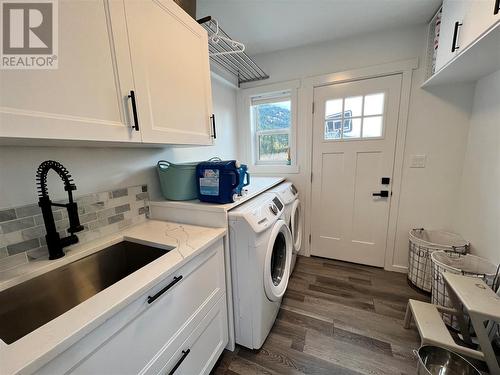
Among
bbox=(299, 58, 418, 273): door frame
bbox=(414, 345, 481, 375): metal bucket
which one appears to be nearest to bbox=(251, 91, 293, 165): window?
bbox=(299, 58, 418, 273): door frame

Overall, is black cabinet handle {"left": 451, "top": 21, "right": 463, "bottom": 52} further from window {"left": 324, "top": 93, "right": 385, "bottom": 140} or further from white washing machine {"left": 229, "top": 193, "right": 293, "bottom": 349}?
white washing machine {"left": 229, "top": 193, "right": 293, "bottom": 349}

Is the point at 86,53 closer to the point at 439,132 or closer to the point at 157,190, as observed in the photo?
the point at 157,190

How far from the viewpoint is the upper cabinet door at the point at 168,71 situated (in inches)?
37.6

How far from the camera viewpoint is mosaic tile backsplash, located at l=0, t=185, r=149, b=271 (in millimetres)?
865

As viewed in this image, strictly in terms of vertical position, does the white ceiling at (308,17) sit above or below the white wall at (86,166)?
above

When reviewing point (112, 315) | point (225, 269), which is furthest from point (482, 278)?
point (112, 315)

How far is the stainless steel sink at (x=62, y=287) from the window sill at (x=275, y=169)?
1.76 m

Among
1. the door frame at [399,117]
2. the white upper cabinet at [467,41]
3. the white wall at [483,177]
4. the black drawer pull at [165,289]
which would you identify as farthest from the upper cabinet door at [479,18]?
the black drawer pull at [165,289]

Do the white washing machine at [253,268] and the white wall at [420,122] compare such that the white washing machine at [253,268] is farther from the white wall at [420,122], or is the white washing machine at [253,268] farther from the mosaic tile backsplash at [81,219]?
the white wall at [420,122]

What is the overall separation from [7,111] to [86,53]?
35 cm

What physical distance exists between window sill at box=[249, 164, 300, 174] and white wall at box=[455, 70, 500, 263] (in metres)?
1.50

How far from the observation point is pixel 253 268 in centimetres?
124

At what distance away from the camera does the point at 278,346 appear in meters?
1.42

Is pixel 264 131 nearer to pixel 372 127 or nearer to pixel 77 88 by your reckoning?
pixel 372 127
